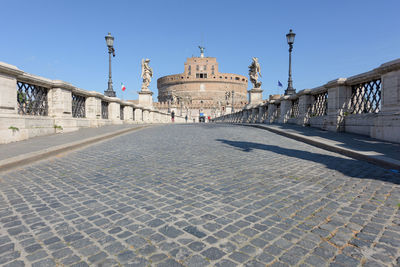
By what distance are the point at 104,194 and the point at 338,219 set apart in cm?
295

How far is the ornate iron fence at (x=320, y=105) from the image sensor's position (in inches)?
460

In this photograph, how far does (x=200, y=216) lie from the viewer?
2605 millimetres

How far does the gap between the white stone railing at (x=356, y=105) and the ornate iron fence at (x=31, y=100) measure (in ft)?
40.4

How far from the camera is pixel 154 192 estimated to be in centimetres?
337

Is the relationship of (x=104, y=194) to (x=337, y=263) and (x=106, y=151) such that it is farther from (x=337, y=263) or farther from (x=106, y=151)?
(x=106, y=151)

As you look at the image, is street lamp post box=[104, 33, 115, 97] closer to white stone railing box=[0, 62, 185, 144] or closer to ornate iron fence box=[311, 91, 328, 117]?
white stone railing box=[0, 62, 185, 144]

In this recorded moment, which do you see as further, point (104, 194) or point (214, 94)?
point (214, 94)

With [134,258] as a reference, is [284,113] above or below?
above

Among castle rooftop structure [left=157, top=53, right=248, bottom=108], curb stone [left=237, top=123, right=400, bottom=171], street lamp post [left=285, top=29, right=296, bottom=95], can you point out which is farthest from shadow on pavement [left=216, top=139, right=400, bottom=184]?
castle rooftop structure [left=157, top=53, right=248, bottom=108]

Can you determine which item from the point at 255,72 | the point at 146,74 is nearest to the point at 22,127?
the point at 146,74

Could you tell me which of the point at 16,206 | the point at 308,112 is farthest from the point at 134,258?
the point at 308,112

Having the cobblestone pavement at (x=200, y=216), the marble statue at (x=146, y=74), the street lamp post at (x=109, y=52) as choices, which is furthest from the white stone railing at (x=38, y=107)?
the marble statue at (x=146, y=74)

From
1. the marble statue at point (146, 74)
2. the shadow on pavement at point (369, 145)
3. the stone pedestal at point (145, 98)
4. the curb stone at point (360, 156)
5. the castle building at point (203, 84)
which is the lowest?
the curb stone at point (360, 156)

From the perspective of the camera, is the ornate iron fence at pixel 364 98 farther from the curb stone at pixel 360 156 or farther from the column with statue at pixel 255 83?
the column with statue at pixel 255 83
